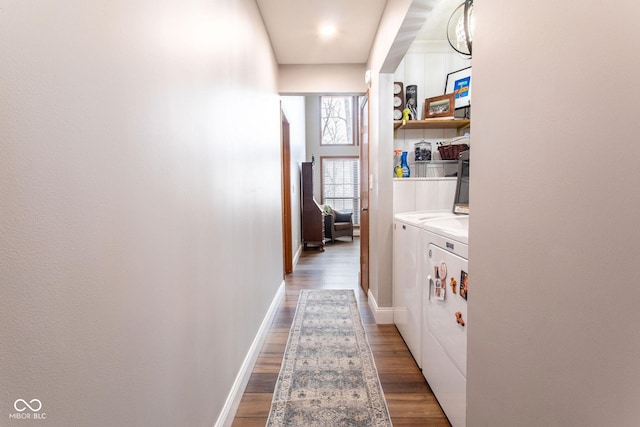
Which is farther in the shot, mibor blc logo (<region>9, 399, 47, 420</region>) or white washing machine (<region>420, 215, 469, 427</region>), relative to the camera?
white washing machine (<region>420, 215, 469, 427</region>)

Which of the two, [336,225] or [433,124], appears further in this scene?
[336,225]

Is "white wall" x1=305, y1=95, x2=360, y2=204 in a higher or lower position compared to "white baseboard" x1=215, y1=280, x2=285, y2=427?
higher

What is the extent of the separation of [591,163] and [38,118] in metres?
0.93

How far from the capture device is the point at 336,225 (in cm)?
685

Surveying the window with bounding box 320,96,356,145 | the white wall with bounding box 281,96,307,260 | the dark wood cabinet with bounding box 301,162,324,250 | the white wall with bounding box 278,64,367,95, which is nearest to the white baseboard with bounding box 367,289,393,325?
the white wall with bounding box 278,64,367,95

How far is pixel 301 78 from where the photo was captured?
131 inches

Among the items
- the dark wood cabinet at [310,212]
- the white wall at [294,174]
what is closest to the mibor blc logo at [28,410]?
the white wall at [294,174]

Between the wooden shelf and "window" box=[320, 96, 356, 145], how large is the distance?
5131 mm

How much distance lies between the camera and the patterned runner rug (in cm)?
155

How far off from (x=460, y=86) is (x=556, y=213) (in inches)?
96.5

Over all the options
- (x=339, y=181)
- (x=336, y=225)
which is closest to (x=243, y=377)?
(x=336, y=225)

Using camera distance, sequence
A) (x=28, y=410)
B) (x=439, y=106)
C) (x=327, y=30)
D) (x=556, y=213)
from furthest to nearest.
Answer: (x=439, y=106)
(x=327, y=30)
(x=556, y=213)
(x=28, y=410)

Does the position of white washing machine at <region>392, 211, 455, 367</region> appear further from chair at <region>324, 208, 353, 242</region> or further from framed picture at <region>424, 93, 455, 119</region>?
chair at <region>324, 208, 353, 242</region>

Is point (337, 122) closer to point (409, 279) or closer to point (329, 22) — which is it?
point (329, 22)
